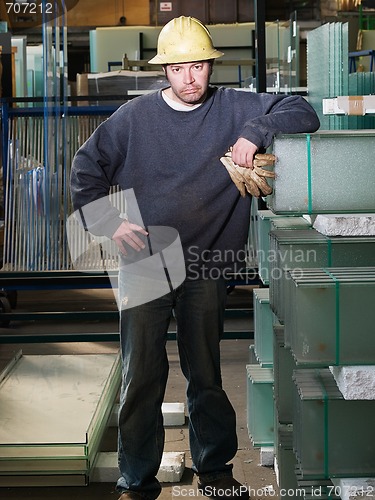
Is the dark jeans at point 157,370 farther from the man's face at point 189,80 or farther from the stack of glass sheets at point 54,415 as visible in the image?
the man's face at point 189,80

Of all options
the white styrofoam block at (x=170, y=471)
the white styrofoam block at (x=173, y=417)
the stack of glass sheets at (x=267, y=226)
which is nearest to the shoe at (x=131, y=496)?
the white styrofoam block at (x=170, y=471)

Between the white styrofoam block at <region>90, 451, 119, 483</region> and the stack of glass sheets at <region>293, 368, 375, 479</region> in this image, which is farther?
the white styrofoam block at <region>90, 451, 119, 483</region>

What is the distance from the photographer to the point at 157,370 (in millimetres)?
3666

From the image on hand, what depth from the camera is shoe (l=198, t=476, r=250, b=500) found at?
150 inches

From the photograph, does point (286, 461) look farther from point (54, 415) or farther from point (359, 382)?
point (54, 415)

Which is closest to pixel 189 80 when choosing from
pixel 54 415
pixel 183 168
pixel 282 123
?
pixel 183 168

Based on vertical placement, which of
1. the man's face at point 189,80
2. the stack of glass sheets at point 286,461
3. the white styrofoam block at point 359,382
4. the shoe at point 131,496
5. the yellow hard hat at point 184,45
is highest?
the yellow hard hat at point 184,45

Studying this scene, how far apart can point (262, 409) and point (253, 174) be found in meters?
1.32

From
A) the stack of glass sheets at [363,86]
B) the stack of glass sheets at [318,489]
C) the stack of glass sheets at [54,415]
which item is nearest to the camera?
the stack of glass sheets at [318,489]

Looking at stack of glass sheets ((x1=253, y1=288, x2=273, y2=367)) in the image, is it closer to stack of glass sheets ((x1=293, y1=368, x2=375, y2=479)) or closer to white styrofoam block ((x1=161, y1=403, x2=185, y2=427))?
white styrofoam block ((x1=161, y1=403, x2=185, y2=427))

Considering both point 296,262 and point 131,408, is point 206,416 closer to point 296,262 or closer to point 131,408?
point 131,408

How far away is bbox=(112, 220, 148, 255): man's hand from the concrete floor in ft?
3.66

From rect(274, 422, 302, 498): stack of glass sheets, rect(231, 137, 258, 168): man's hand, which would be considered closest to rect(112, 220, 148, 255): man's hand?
rect(231, 137, 258, 168): man's hand

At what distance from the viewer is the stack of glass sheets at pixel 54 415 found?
3.99m
